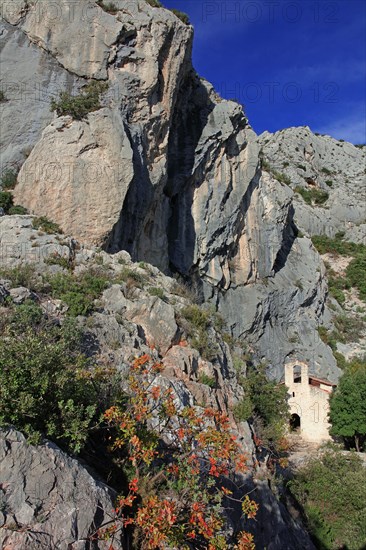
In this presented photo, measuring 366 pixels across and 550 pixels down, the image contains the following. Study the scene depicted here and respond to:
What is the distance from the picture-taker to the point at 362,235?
4241 cm

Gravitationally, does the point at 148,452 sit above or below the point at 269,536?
above

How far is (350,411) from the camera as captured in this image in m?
21.7

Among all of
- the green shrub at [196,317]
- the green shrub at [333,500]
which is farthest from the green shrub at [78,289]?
the green shrub at [333,500]

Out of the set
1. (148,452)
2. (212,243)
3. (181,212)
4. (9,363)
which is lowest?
(148,452)

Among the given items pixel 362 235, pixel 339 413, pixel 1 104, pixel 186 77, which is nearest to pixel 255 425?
pixel 339 413

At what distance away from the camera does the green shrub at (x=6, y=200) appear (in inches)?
595

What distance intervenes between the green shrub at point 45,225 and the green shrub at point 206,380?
7144mm

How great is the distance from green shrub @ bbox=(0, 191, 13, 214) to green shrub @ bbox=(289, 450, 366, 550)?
14327mm

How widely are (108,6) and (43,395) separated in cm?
1836

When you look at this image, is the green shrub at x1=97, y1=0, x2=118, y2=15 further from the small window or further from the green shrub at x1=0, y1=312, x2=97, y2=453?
the small window

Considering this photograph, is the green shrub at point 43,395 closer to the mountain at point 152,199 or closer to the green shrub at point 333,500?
the mountain at point 152,199

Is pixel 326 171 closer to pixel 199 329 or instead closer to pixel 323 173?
pixel 323 173

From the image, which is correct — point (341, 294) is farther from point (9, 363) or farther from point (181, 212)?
point (9, 363)

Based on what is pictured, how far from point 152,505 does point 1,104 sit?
17505 millimetres
